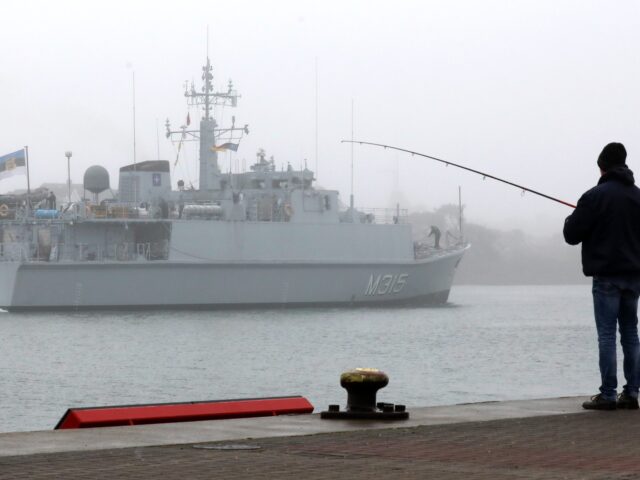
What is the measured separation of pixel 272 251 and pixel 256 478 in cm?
4693

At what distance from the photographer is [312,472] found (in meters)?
4.80

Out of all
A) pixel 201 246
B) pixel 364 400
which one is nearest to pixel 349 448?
pixel 364 400

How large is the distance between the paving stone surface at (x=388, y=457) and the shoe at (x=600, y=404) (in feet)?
2.59

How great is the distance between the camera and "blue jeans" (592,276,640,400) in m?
7.35

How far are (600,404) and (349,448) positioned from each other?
2.09 m

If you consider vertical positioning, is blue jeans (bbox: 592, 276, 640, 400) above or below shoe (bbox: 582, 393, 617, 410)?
above

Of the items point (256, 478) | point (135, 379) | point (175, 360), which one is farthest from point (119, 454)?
point (175, 360)

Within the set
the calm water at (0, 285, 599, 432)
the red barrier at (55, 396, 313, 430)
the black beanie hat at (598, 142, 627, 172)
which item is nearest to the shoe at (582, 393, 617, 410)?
the black beanie hat at (598, 142, 627, 172)

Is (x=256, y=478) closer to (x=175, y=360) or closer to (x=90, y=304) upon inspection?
(x=175, y=360)

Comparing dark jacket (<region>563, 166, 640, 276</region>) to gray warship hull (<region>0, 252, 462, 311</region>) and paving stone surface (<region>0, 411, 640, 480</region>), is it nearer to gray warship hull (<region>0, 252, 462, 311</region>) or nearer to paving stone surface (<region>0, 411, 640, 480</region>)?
paving stone surface (<region>0, 411, 640, 480</region>)

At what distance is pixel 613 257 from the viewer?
739 centimetres

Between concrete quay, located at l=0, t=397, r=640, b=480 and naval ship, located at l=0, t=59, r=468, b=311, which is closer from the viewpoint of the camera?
concrete quay, located at l=0, t=397, r=640, b=480

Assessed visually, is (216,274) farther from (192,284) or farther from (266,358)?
(266,358)

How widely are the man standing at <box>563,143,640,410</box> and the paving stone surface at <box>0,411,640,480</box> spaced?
1131 mm
